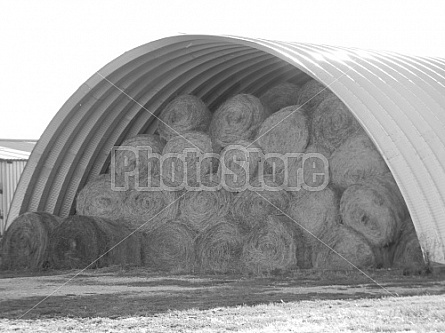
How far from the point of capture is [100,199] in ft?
47.8

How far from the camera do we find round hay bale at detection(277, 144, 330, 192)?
40.7ft

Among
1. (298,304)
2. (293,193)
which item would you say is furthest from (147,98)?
(298,304)

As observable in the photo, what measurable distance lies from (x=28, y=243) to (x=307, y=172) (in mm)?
4611

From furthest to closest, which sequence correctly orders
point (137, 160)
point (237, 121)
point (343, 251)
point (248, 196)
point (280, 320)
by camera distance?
point (137, 160) < point (237, 121) < point (248, 196) < point (343, 251) < point (280, 320)

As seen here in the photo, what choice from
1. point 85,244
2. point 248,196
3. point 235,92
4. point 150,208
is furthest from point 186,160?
point 235,92

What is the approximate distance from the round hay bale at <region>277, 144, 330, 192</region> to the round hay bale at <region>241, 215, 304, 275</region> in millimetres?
541

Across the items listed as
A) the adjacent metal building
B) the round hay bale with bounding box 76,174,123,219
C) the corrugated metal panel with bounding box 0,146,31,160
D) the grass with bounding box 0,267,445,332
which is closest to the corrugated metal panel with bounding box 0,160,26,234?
the adjacent metal building

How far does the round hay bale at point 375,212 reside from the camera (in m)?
11.4

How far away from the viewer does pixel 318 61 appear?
486 inches

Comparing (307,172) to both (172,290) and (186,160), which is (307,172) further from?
(172,290)

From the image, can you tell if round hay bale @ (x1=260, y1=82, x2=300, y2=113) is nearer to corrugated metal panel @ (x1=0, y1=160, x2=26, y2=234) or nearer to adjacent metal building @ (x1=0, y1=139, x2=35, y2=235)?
adjacent metal building @ (x1=0, y1=139, x2=35, y2=235)

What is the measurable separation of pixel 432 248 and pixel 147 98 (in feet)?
22.8

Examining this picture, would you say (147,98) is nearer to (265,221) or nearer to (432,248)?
(265,221)

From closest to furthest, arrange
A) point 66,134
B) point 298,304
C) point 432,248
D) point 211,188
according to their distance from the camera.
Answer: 1. point 298,304
2. point 432,248
3. point 211,188
4. point 66,134
